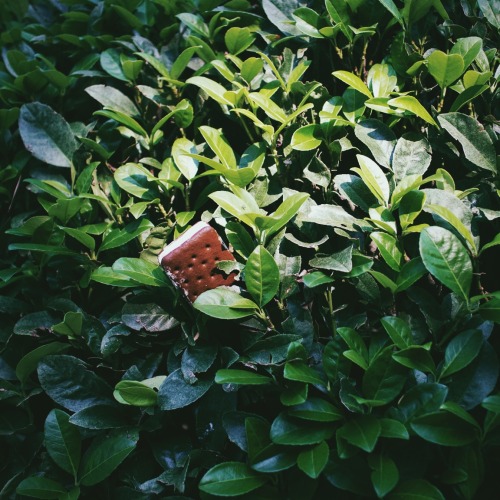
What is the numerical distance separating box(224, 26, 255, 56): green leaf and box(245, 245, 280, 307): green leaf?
0.71m

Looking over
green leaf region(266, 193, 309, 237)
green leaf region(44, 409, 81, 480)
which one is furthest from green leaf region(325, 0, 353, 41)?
green leaf region(44, 409, 81, 480)

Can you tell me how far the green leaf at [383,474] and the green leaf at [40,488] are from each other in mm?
599

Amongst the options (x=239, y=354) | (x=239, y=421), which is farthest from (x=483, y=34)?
(x=239, y=421)

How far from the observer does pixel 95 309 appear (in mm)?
1299

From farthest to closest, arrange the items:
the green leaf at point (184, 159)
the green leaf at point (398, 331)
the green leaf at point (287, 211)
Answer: the green leaf at point (184, 159)
the green leaf at point (287, 211)
the green leaf at point (398, 331)

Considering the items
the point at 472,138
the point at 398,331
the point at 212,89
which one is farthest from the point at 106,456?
the point at 472,138

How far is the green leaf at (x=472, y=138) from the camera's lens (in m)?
1.08

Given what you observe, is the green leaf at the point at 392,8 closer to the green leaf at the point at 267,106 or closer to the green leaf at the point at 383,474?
the green leaf at the point at 267,106

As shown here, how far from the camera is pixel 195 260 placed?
3.33ft

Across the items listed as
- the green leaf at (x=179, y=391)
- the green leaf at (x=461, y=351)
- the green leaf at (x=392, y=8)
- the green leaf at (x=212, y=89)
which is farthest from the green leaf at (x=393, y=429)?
the green leaf at (x=392, y=8)

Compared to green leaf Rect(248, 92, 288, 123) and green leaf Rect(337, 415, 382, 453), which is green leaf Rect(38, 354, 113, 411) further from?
green leaf Rect(248, 92, 288, 123)

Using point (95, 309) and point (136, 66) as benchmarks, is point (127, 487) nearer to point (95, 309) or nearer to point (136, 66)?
point (95, 309)

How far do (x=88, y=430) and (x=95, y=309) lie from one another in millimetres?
318

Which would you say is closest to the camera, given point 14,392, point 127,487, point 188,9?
point 127,487
